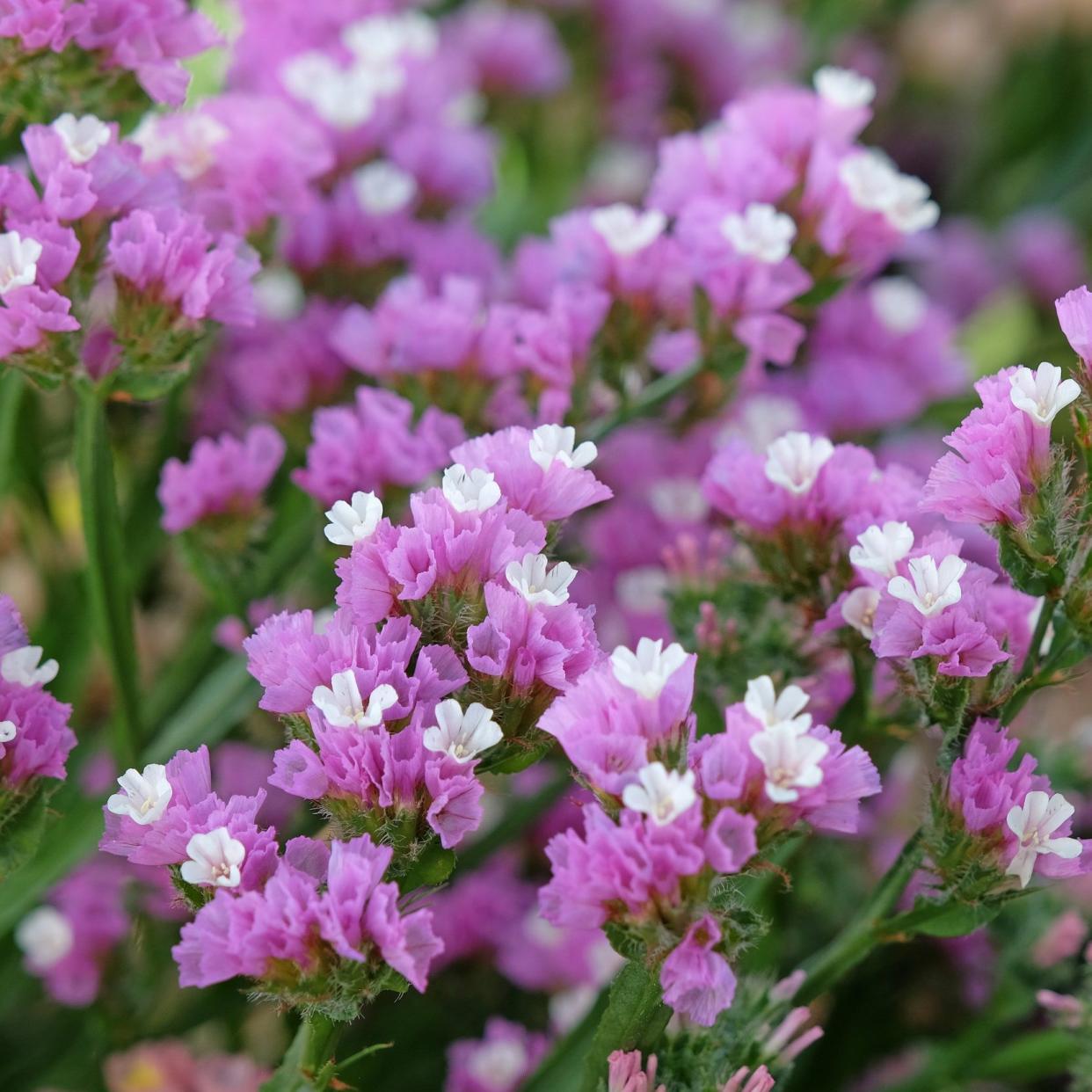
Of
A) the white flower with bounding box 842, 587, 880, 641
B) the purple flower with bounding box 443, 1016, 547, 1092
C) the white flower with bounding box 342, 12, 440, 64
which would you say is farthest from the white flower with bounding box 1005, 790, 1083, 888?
the white flower with bounding box 342, 12, 440, 64

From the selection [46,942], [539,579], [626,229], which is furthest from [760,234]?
[46,942]

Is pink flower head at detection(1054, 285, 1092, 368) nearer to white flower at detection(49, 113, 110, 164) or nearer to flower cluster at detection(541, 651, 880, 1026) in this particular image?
flower cluster at detection(541, 651, 880, 1026)

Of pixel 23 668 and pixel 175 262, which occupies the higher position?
pixel 175 262

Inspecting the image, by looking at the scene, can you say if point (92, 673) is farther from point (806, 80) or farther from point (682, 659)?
point (806, 80)

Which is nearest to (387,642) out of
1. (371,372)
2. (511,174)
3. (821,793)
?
(821,793)

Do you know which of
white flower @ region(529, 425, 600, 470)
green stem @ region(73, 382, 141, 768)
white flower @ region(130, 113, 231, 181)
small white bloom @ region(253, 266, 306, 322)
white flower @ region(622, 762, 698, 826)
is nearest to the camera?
white flower @ region(622, 762, 698, 826)

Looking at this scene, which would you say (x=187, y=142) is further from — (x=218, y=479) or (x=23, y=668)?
(x=23, y=668)
